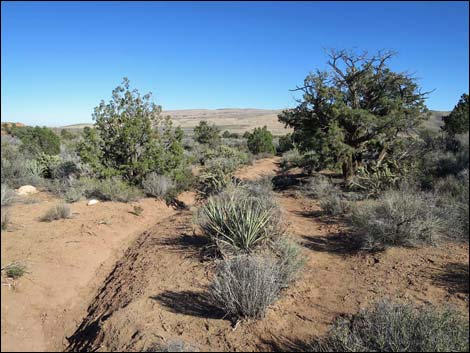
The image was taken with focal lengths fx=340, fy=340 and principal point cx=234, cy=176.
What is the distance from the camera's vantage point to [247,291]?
3891mm

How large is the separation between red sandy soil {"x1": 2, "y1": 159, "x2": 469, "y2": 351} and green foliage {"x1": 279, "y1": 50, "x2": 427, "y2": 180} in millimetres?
4069

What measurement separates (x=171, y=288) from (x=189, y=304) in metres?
0.58

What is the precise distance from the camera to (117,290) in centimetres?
538

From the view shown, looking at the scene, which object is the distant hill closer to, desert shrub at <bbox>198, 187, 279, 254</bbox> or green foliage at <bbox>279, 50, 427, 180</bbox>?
green foliage at <bbox>279, 50, 427, 180</bbox>

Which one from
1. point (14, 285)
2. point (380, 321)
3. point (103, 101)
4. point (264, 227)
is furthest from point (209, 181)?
point (380, 321)

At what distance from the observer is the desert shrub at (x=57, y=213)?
8148 millimetres

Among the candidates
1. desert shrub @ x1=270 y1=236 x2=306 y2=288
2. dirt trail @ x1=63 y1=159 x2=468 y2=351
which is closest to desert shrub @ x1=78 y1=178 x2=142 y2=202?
dirt trail @ x1=63 y1=159 x2=468 y2=351

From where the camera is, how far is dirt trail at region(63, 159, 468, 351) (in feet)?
12.3

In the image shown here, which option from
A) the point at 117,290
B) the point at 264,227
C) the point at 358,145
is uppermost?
the point at 358,145

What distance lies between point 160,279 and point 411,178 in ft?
23.6

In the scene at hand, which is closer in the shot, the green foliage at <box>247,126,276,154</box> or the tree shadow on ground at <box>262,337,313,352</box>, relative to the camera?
the tree shadow on ground at <box>262,337,313,352</box>

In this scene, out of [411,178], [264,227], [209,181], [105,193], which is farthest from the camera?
[209,181]

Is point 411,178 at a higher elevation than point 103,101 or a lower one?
lower

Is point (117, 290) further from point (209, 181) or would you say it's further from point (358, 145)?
point (358, 145)
